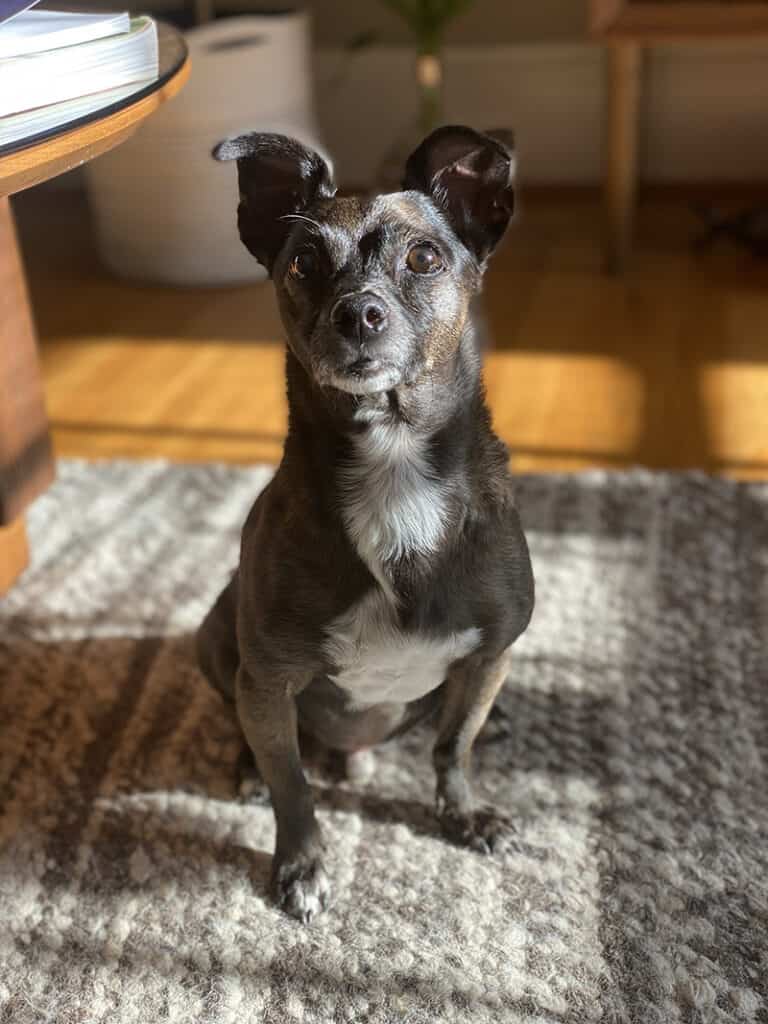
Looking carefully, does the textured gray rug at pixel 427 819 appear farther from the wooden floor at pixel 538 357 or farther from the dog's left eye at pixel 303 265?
the dog's left eye at pixel 303 265

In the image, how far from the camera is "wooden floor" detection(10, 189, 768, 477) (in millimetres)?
2254

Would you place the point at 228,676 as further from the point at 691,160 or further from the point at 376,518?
the point at 691,160

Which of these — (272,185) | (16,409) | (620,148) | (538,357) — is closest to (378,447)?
(272,185)

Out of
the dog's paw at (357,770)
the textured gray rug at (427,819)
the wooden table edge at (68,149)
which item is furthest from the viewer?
the dog's paw at (357,770)

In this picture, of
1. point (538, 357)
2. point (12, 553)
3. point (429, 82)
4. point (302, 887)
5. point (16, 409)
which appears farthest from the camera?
point (429, 82)

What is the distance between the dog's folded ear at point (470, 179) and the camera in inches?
44.6

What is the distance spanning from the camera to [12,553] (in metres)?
1.87

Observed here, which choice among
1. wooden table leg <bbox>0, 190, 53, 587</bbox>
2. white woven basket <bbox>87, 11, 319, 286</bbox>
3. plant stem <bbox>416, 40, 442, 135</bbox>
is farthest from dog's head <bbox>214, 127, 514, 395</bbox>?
plant stem <bbox>416, 40, 442, 135</bbox>

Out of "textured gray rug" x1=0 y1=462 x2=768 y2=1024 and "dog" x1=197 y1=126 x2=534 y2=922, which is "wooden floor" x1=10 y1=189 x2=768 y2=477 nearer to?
"textured gray rug" x1=0 y1=462 x2=768 y2=1024

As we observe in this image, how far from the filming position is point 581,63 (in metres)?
3.28

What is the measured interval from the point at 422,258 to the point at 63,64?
371mm

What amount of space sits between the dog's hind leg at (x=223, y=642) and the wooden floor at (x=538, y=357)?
0.83 m

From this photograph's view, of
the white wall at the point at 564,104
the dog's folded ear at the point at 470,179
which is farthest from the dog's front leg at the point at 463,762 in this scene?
the white wall at the point at 564,104

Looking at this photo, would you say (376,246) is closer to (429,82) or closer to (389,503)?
(389,503)
